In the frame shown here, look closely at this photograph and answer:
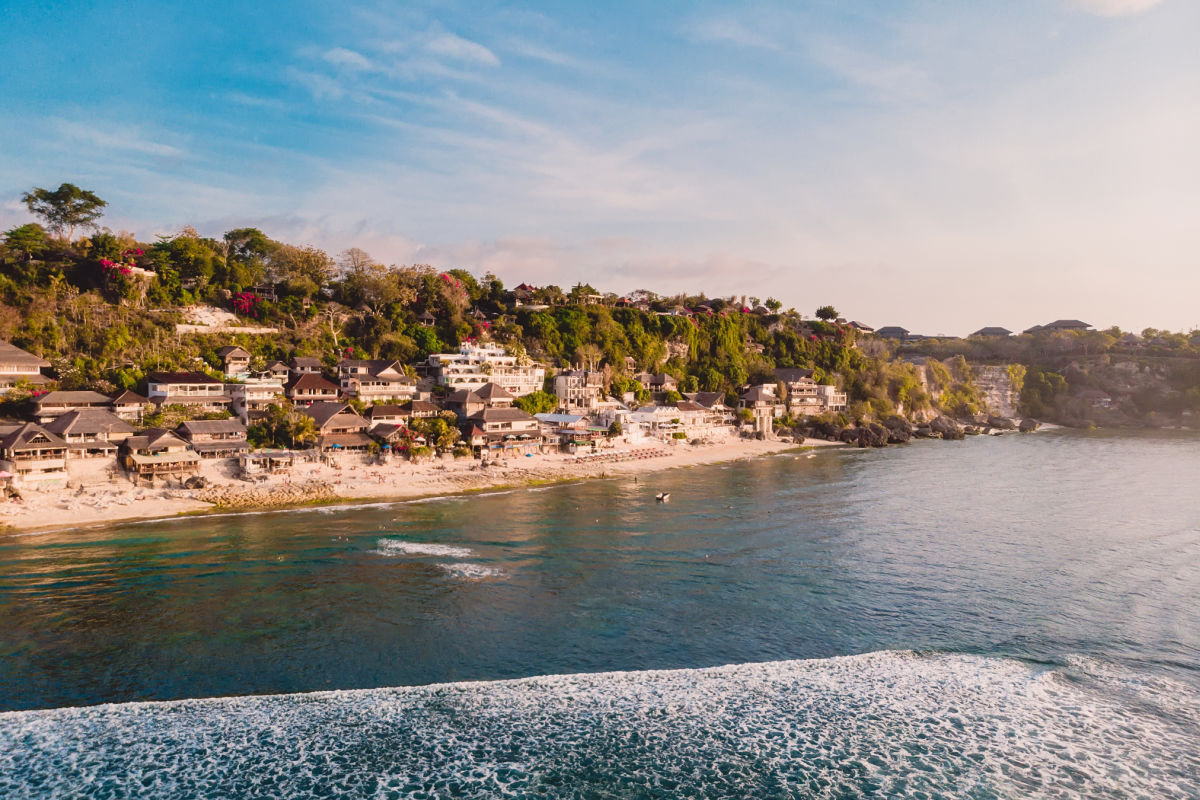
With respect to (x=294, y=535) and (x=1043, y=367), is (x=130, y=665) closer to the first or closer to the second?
(x=294, y=535)

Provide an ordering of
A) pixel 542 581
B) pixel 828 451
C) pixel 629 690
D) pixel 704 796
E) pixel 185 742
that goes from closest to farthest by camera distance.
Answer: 1. pixel 704 796
2. pixel 185 742
3. pixel 629 690
4. pixel 542 581
5. pixel 828 451

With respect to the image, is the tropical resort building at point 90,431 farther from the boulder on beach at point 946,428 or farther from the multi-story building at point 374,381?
the boulder on beach at point 946,428

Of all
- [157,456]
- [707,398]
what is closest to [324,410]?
[157,456]

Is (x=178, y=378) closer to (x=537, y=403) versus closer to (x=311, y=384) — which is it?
(x=311, y=384)

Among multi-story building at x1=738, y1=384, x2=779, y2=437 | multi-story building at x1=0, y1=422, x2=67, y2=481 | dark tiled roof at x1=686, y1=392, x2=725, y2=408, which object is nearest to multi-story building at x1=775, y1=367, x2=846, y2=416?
multi-story building at x1=738, y1=384, x2=779, y2=437

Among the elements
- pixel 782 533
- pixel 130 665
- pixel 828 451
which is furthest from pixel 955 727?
pixel 828 451

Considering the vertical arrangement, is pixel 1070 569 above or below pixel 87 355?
below

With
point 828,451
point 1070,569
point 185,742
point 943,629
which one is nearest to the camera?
point 185,742
